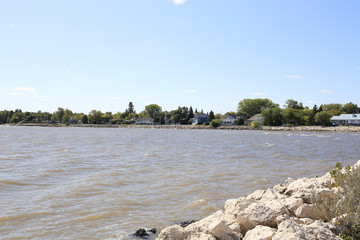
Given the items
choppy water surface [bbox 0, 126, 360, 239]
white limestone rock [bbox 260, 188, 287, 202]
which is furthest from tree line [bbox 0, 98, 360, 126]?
white limestone rock [bbox 260, 188, 287, 202]

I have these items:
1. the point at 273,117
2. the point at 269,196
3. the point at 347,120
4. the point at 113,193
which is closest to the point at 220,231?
the point at 269,196

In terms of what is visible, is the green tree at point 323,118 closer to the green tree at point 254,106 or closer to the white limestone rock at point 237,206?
the green tree at point 254,106

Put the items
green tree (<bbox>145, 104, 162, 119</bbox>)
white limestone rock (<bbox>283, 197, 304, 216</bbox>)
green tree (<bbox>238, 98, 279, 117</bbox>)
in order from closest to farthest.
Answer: white limestone rock (<bbox>283, 197, 304, 216</bbox>) → green tree (<bbox>238, 98, 279, 117</bbox>) → green tree (<bbox>145, 104, 162, 119</bbox>)

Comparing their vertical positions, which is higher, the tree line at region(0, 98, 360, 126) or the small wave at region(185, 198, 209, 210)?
the tree line at region(0, 98, 360, 126)

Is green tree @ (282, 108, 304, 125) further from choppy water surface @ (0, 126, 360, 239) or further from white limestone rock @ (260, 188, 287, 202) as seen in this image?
white limestone rock @ (260, 188, 287, 202)

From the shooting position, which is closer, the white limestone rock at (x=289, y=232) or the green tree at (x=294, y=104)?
the white limestone rock at (x=289, y=232)

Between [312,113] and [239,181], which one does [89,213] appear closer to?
[239,181]

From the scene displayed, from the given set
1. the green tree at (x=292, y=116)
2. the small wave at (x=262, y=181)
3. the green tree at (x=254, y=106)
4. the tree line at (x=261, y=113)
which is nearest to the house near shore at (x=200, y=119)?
the tree line at (x=261, y=113)

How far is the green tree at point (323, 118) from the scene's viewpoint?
339 feet

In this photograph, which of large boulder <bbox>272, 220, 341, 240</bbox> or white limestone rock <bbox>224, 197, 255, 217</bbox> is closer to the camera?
large boulder <bbox>272, 220, 341, 240</bbox>

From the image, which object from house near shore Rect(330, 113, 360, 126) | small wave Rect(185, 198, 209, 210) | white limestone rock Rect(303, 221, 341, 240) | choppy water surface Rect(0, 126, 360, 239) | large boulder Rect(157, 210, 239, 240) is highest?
house near shore Rect(330, 113, 360, 126)

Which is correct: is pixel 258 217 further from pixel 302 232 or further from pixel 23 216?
pixel 23 216

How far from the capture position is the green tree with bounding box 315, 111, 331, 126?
10344 centimetres

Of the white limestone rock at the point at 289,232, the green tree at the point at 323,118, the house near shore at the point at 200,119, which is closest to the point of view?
the white limestone rock at the point at 289,232
